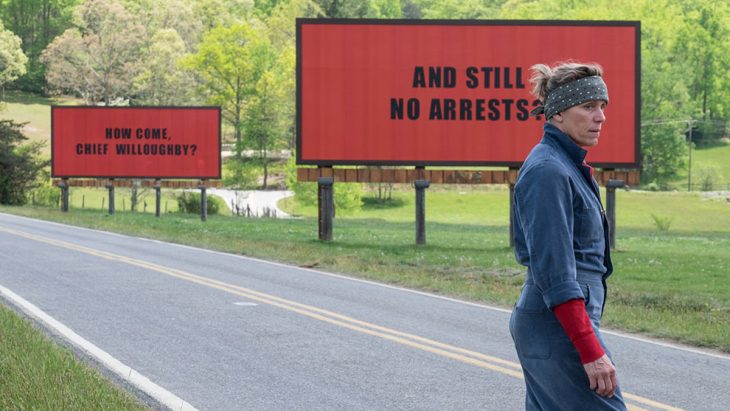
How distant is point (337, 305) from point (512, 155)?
1557cm

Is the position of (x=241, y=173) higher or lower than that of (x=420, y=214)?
higher

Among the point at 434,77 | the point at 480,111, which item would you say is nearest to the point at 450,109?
the point at 480,111

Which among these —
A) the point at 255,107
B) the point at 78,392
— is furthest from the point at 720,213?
the point at 78,392

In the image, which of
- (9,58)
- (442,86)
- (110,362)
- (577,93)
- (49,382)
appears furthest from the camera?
(9,58)

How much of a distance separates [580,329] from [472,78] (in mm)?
26010

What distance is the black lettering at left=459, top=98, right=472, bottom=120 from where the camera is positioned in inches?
1161

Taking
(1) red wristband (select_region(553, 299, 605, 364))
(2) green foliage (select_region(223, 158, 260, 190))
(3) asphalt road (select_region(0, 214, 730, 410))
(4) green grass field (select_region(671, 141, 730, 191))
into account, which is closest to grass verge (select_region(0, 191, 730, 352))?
(3) asphalt road (select_region(0, 214, 730, 410))

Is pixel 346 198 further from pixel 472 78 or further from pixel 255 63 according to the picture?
pixel 472 78

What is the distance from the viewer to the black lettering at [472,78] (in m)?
29.5

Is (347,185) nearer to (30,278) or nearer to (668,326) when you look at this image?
(30,278)

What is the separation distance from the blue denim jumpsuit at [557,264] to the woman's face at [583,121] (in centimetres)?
4

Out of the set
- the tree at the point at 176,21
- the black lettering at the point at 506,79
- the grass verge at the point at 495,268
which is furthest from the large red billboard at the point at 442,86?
the tree at the point at 176,21

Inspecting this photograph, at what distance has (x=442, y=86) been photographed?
2953 cm

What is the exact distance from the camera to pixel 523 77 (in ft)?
96.5
